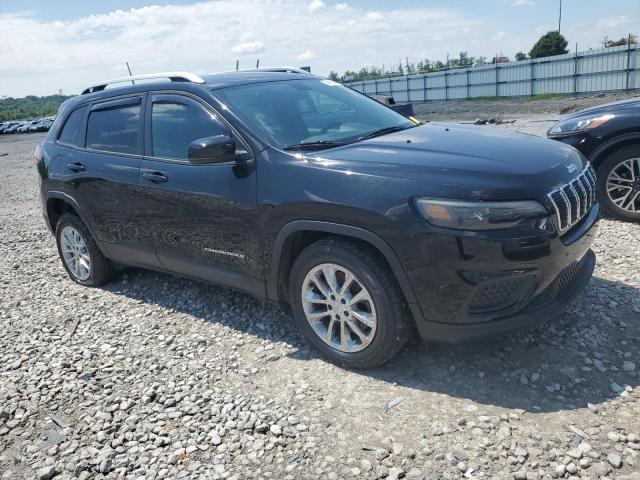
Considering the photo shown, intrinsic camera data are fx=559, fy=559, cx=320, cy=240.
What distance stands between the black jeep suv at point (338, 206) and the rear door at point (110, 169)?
0.06 ft

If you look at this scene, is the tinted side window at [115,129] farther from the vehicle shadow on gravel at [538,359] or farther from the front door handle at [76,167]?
the vehicle shadow on gravel at [538,359]

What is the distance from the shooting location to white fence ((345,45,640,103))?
26359 millimetres

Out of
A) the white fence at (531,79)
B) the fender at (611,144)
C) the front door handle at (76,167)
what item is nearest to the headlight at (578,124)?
the fender at (611,144)

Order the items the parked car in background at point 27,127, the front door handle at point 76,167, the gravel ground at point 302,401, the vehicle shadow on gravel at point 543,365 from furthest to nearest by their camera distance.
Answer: the parked car in background at point 27,127 < the front door handle at point 76,167 < the vehicle shadow on gravel at point 543,365 < the gravel ground at point 302,401

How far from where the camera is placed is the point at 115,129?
4.80 metres

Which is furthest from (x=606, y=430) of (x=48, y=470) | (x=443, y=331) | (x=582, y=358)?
(x=48, y=470)

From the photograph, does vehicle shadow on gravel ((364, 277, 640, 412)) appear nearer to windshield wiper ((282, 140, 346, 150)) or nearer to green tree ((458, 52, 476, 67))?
windshield wiper ((282, 140, 346, 150))

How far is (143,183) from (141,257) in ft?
2.32

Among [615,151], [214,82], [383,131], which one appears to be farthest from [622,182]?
[214,82]

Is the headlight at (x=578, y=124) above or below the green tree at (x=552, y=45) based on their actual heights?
below

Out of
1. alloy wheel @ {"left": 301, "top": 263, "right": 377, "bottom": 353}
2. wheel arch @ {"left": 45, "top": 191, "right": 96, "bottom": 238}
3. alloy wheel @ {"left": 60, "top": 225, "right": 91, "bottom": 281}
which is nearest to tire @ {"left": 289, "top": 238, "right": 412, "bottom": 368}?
alloy wheel @ {"left": 301, "top": 263, "right": 377, "bottom": 353}

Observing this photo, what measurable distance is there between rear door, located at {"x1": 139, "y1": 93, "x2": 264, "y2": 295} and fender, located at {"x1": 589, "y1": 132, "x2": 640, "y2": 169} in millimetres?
3923

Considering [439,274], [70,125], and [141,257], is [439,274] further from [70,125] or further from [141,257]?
[70,125]

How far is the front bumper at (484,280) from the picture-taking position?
2.92 metres
